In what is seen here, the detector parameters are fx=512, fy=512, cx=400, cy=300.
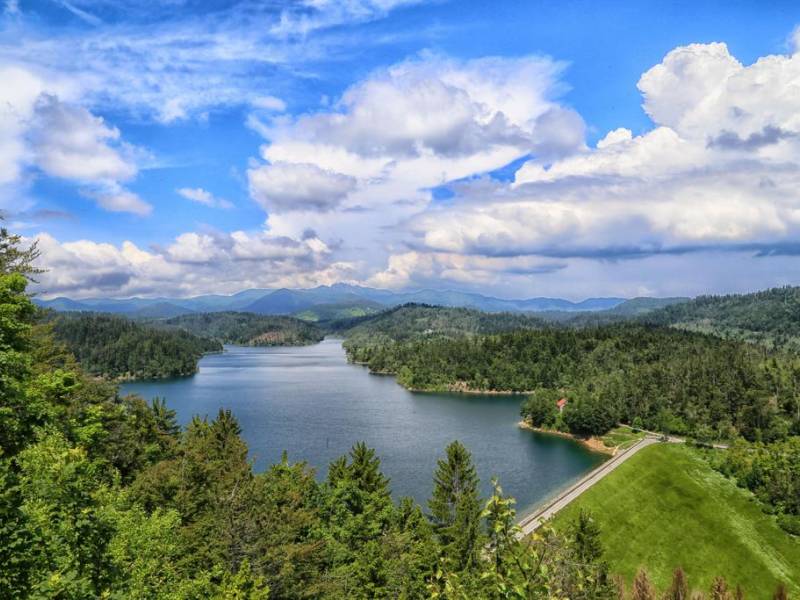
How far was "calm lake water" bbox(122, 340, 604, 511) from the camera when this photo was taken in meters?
80.1

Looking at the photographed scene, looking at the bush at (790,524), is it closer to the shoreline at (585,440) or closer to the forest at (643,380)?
the shoreline at (585,440)

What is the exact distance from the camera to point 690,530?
63250 mm

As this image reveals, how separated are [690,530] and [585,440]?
47403 millimetres

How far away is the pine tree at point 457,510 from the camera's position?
3736 centimetres

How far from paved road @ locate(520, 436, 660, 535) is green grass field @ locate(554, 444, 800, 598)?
1.19m

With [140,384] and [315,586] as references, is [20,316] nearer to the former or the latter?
[315,586]

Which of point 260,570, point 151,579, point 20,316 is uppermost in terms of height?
point 20,316

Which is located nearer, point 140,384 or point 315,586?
point 315,586

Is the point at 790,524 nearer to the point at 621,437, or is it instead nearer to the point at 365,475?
the point at 621,437

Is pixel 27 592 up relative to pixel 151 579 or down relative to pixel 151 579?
up

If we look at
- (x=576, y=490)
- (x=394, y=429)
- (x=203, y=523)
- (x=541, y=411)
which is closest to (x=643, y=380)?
(x=541, y=411)

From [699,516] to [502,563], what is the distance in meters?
73.3

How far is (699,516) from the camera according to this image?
2611 inches

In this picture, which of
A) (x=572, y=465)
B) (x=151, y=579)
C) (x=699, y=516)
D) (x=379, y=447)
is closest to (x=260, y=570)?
(x=151, y=579)
